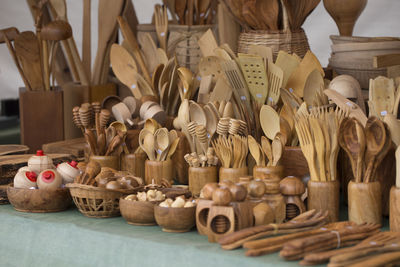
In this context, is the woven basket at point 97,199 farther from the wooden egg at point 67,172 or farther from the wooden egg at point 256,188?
the wooden egg at point 256,188

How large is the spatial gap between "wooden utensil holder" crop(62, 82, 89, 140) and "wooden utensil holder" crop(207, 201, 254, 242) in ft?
4.03

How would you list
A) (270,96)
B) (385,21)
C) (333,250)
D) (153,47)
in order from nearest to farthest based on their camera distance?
(333,250)
(270,96)
(153,47)
(385,21)

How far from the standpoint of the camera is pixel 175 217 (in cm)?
123

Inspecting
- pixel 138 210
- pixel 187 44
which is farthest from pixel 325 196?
pixel 187 44

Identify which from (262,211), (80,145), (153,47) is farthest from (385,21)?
(262,211)

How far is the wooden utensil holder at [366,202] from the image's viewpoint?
4.14ft

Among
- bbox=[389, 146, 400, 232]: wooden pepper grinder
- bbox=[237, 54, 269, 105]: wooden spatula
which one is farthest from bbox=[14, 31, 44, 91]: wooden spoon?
bbox=[389, 146, 400, 232]: wooden pepper grinder

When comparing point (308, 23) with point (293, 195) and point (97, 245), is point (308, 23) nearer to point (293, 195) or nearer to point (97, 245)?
point (293, 195)

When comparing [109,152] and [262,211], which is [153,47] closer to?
[109,152]

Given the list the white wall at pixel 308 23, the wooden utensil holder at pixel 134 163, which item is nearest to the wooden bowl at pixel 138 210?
the wooden utensil holder at pixel 134 163

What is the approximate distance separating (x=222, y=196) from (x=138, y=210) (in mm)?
206

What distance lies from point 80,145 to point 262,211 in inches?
34.1

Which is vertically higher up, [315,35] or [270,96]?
[315,35]

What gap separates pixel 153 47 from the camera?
206 centimetres
